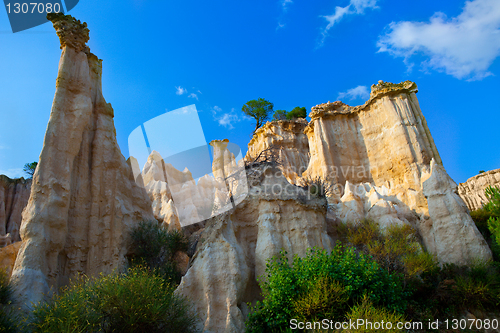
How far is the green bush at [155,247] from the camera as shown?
15.8 metres

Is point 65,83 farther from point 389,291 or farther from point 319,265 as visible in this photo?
point 389,291

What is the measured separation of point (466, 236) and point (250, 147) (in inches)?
1198

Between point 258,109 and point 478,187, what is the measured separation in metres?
27.4

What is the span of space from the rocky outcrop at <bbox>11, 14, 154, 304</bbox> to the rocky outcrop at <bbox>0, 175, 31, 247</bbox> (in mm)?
19895

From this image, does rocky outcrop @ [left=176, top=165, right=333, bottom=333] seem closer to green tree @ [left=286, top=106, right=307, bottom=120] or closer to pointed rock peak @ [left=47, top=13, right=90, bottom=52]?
pointed rock peak @ [left=47, top=13, right=90, bottom=52]

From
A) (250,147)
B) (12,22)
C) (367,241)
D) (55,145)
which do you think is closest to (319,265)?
(367,241)

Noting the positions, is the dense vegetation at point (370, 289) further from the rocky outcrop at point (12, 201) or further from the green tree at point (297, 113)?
the green tree at point (297, 113)

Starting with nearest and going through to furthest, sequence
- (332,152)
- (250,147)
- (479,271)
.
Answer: (479,271), (332,152), (250,147)

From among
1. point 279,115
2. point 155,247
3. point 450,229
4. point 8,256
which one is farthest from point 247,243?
point 279,115

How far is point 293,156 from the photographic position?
39.2 m

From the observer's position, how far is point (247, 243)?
582 inches

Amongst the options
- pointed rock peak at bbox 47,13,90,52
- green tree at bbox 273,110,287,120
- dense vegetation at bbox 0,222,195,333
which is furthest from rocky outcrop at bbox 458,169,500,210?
pointed rock peak at bbox 47,13,90,52

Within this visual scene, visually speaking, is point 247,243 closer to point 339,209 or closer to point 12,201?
point 339,209

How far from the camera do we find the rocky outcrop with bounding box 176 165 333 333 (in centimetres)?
1212
